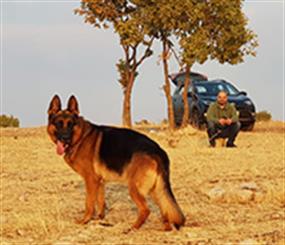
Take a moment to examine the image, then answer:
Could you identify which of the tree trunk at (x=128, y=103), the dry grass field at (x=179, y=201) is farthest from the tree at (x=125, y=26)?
the dry grass field at (x=179, y=201)

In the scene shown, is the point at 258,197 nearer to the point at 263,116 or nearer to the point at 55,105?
the point at 55,105

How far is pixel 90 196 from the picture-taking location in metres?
10.0

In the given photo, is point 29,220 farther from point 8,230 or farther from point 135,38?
point 135,38

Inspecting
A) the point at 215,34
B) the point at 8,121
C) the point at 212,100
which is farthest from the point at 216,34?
the point at 8,121

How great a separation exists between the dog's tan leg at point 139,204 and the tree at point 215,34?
24737 millimetres

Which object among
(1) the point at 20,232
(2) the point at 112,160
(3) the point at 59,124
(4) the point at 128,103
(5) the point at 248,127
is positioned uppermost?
(4) the point at 128,103

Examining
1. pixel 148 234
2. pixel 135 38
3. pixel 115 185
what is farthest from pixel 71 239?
pixel 135 38

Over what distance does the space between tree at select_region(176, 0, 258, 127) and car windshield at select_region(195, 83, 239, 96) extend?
2.33 metres

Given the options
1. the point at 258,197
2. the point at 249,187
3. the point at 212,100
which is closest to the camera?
the point at 258,197

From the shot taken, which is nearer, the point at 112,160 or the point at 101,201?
the point at 112,160

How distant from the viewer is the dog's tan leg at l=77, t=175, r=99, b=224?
32.7 ft

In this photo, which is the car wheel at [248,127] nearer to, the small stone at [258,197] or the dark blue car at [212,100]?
the dark blue car at [212,100]

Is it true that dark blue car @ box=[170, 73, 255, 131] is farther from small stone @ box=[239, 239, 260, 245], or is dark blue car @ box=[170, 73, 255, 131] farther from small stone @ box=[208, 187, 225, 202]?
small stone @ box=[239, 239, 260, 245]

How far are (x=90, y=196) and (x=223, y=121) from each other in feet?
34.0
